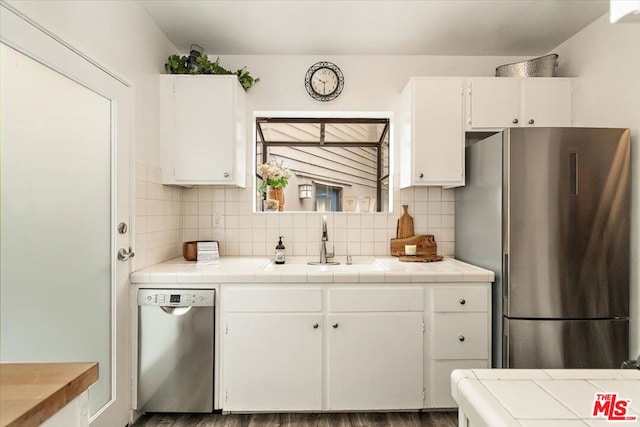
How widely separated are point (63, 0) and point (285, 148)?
187cm

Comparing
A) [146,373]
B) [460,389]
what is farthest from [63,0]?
[460,389]

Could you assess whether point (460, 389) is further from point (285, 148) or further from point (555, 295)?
point (285, 148)

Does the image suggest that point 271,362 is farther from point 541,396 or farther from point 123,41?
point 123,41

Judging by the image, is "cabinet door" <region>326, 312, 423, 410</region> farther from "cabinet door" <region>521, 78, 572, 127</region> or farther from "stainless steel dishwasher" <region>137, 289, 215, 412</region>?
"cabinet door" <region>521, 78, 572, 127</region>

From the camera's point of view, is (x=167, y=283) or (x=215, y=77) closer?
(x=167, y=283)

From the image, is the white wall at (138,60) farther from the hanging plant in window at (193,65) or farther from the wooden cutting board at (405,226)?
the wooden cutting board at (405,226)

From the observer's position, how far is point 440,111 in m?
2.53

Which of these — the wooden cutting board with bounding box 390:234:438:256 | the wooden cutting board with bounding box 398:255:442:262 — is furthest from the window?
the wooden cutting board with bounding box 398:255:442:262

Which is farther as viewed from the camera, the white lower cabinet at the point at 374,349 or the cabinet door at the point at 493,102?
the cabinet door at the point at 493,102

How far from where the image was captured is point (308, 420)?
217 centimetres

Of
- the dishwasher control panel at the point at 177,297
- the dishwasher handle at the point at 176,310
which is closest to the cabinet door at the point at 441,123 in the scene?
the dishwasher control panel at the point at 177,297

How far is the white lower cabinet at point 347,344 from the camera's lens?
2.13 m
